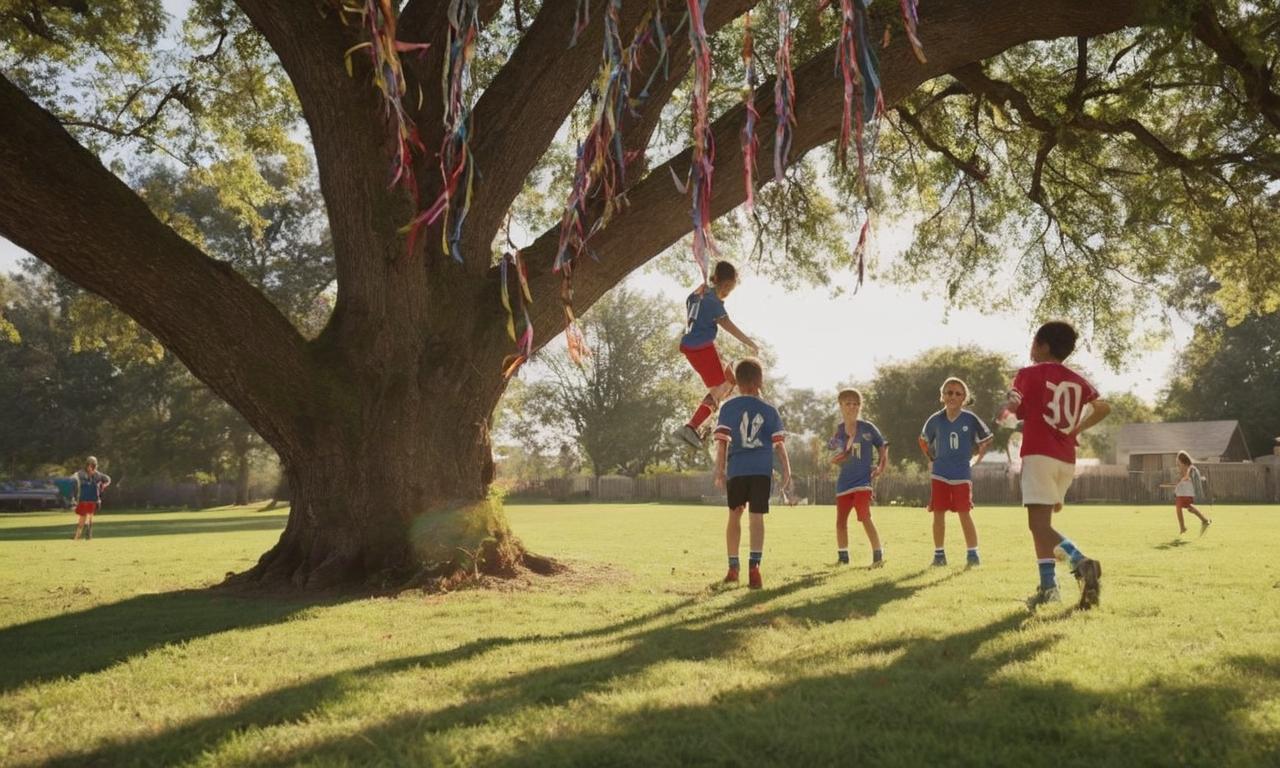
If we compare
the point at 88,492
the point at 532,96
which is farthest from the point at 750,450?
the point at 88,492

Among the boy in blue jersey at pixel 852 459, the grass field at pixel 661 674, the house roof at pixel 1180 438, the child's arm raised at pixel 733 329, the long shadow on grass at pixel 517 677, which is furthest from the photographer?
the house roof at pixel 1180 438

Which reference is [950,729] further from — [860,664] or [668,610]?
[668,610]

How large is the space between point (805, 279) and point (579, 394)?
52.4 m

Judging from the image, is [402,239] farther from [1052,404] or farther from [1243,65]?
[1243,65]

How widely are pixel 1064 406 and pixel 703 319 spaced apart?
297cm

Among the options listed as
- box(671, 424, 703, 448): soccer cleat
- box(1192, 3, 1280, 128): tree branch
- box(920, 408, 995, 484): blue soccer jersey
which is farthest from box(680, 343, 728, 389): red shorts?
box(1192, 3, 1280, 128): tree branch

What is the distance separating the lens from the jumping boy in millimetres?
5992

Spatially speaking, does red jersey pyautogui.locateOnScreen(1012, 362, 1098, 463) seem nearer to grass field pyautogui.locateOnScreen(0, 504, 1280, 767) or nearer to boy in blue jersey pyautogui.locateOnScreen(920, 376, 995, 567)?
grass field pyautogui.locateOnScreen(0, 504, 1280, 767)

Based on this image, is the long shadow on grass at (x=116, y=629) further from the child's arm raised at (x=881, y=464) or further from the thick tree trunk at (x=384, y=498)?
the child's arm raised at (x=881, y=464)

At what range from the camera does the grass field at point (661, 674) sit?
2850mm

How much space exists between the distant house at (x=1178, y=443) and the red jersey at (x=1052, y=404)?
51386mm

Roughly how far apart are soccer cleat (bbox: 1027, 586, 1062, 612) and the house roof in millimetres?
52260

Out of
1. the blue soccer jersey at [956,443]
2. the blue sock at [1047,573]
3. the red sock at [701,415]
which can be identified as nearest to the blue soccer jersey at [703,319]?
the red sock at [701,415]

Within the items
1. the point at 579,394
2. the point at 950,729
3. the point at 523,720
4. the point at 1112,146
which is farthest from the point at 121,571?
the point at 579,394
